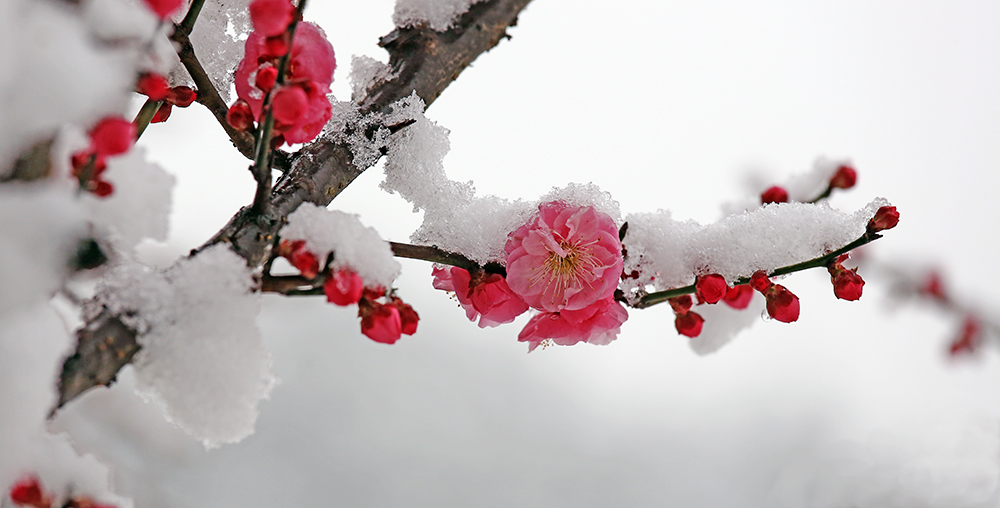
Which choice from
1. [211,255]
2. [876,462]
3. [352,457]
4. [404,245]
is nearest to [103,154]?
[211,255]

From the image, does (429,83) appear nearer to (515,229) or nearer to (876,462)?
(515,229)

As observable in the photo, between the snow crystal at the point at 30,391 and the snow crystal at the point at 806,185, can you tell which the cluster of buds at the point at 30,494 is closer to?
the snow crystal at the point at 30,391

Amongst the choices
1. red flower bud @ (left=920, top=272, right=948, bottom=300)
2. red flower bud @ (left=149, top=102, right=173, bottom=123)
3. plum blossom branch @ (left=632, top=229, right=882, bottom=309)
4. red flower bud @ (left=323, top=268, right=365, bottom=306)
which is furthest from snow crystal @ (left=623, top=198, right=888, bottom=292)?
red flower bud @ (left=920, top=272, right=948, bottom=300)

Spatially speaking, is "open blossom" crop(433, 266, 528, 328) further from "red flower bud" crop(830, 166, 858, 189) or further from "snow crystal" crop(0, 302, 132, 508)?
"red flower bud" crop(830, 166, 858, 189)

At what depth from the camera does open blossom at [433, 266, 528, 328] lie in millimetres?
420

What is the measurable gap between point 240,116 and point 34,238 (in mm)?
132

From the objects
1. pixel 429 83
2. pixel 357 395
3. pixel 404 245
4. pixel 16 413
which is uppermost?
pixel 357 395

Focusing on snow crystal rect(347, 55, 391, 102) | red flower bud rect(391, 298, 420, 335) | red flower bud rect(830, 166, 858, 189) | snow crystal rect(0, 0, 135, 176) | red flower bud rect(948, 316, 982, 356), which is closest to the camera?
snow crystal rect(0, 0, 135, 176)

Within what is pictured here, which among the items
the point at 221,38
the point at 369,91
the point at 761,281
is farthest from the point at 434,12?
the point at 761,281

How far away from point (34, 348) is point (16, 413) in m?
0.02

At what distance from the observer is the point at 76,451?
11.0 inches

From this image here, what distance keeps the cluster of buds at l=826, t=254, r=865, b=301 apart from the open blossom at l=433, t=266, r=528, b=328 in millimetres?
214

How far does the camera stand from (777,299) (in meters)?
0.43

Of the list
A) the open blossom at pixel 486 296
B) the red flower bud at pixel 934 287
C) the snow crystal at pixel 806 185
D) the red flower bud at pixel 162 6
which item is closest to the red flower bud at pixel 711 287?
the open blossom at pixel 486 296
